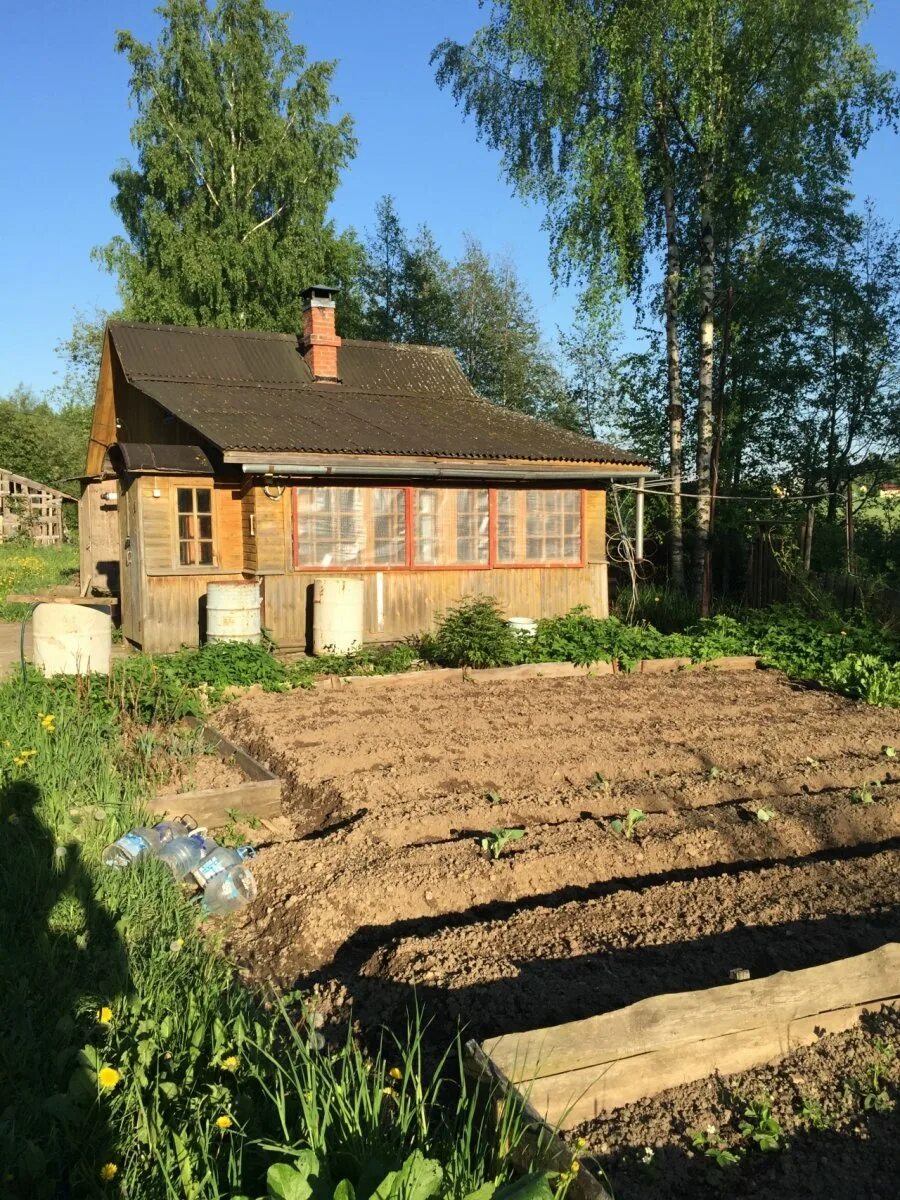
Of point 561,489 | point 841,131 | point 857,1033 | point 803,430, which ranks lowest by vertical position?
point 857,1033

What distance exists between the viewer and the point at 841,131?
1658 cm

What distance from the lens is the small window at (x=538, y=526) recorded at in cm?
1316

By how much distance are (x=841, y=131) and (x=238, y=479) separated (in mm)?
12323

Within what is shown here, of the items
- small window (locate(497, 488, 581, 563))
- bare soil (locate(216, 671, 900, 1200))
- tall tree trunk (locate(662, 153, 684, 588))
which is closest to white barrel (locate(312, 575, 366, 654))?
small window (locate(497, 488, 581, 563))

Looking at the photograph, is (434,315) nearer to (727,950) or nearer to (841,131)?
(841,131)

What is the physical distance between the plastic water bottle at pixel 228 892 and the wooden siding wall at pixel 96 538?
13349mm

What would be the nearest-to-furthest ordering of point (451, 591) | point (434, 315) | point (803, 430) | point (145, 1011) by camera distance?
point (145, 1011), point (451, 591), point (803, 430), point (434, 315)

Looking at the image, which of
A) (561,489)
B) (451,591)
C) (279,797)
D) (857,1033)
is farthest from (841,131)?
(857,1033)

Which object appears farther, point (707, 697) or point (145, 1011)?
point (707, 697)

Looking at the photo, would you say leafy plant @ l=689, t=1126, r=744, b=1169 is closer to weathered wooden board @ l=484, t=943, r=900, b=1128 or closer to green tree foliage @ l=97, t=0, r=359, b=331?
weathered wooden board @ l=484, t=943, r=900, b=1128

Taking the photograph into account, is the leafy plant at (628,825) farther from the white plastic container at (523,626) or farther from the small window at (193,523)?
the small window at (193,523)

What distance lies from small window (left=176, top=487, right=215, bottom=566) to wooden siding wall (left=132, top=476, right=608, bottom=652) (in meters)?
→ 0.10

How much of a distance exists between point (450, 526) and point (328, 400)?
128 inches

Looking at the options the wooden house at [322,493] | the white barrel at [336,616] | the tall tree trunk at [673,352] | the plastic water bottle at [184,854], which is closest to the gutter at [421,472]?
the wooden house at [322,493]
